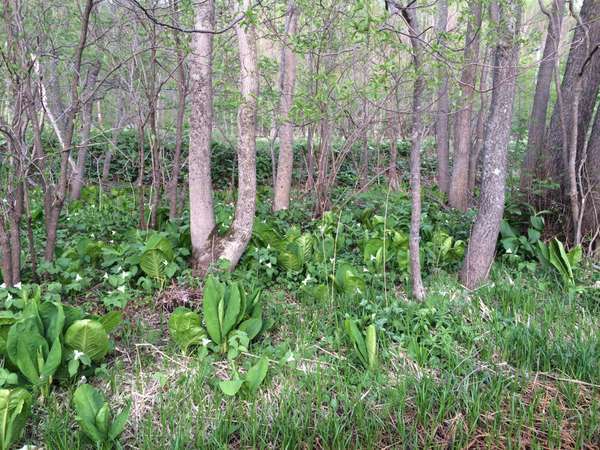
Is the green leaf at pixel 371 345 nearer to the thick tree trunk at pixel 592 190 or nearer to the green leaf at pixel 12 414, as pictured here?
the green leaf at pixel 12 414

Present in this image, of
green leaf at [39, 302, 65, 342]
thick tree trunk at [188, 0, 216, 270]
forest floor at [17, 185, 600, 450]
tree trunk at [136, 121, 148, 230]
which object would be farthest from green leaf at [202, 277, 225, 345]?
tree trunk at [136, 121, 148, 230]

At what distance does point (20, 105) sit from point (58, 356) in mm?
1821

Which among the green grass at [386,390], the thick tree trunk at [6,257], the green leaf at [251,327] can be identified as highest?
the thick tree trunk at [6,257]

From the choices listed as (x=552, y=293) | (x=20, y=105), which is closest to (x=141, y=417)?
(x=20, y=105)

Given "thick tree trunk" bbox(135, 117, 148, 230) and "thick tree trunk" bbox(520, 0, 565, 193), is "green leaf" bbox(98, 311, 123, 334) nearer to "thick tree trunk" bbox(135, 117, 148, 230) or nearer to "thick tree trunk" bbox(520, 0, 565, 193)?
"thick tree trunk" bbox(135, 117, 148, 230)

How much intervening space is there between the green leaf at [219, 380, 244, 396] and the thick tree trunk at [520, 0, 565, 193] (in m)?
3.51

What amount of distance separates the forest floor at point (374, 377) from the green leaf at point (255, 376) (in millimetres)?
64

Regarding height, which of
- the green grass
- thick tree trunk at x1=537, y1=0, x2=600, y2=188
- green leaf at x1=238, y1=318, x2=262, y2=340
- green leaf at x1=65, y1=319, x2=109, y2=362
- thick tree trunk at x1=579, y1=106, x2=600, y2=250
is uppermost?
thick tree trunk at x1=537, y1=0, x2=600, y2=188

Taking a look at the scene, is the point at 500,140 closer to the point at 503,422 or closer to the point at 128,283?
the point at 503,422

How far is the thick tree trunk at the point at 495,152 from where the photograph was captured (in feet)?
11.6

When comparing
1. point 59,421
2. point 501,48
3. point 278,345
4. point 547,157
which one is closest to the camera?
point 59,421

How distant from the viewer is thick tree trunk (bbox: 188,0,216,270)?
3.99 m

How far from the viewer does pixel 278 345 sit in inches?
113

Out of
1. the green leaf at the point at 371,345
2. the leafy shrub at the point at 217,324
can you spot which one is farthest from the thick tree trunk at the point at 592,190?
the leafy shrub at the point at 217,324
